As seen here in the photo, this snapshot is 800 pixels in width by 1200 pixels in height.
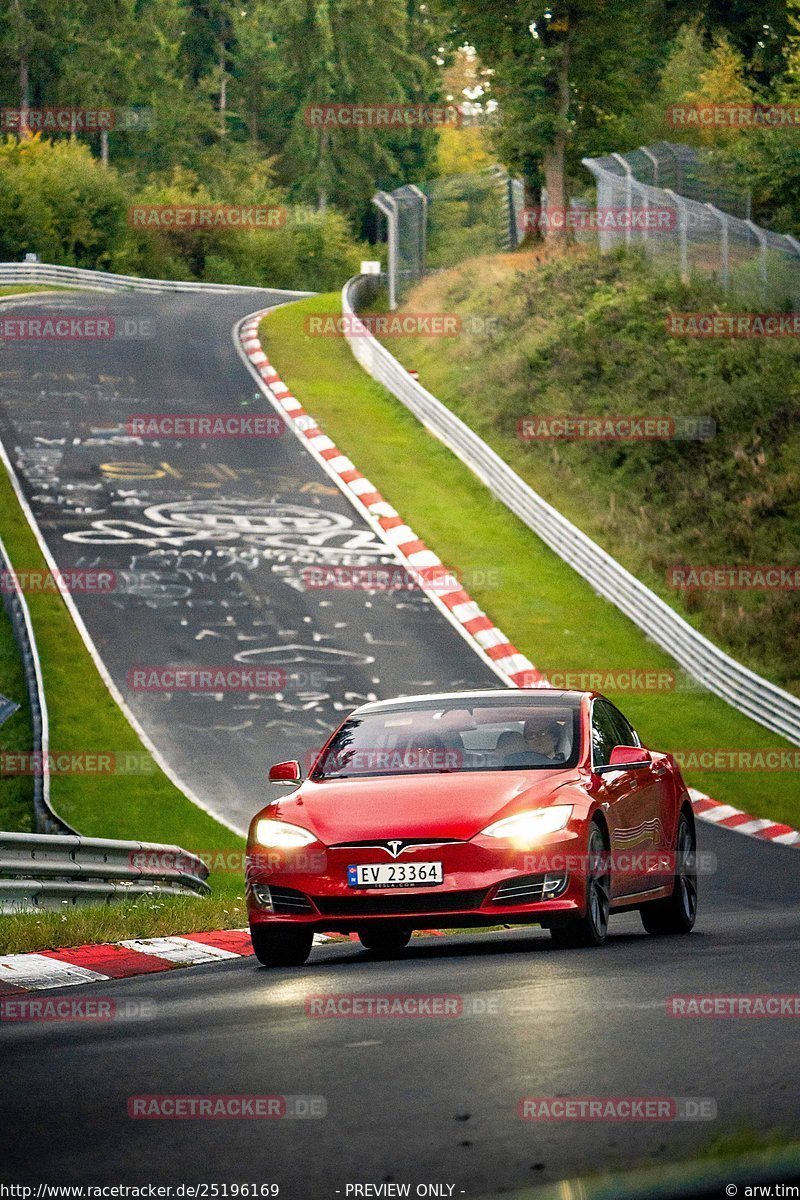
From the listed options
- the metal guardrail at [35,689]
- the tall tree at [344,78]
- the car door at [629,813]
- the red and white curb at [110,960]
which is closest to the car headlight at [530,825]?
the car door at [629,813]

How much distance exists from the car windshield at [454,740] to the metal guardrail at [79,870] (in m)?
2.35

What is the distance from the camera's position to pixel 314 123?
333 ft

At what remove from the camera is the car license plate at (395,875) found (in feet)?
33.2

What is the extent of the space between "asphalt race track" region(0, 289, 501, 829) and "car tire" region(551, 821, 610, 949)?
31.9 feet

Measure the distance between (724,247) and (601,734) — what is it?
27.4m

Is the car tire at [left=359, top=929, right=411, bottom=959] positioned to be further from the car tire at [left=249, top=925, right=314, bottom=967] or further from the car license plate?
the car license plate

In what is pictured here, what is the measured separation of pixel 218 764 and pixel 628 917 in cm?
718

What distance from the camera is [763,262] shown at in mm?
36500

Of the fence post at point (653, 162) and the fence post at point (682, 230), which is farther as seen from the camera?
the fence post at point (653, 162)

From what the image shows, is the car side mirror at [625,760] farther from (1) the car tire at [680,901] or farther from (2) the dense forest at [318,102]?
(2) the dense forest at [318,102]
